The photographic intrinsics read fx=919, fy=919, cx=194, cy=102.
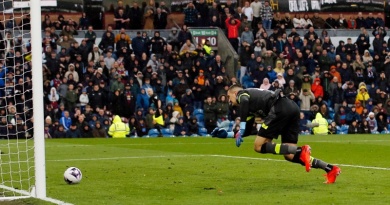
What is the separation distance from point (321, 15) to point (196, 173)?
26261 mm

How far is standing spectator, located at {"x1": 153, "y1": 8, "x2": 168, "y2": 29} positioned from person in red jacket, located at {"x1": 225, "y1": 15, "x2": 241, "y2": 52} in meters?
2.62

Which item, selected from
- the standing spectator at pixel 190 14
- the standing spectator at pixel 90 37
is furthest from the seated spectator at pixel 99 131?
the standing spectator at pixel 190 14

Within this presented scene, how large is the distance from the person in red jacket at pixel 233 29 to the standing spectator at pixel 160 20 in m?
2.62

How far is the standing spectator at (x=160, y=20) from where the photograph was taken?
127ft

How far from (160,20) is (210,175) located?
2225cm

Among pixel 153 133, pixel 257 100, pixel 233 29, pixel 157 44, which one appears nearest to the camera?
pixel 257 100

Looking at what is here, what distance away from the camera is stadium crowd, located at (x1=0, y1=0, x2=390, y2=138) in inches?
1345

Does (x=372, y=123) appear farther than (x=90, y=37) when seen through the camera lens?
Yes

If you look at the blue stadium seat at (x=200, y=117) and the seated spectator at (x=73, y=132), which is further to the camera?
the blue stadium seat at (x=200, y=117)

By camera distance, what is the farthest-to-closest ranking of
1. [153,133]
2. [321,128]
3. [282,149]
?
[321,128] < [153,133] < [282,149]

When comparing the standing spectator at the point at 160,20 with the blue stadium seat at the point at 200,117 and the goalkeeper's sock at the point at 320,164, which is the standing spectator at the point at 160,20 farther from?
the goalkeeper's sock at the point at 320,164

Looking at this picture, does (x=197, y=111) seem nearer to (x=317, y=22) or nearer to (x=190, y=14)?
(x=190, y=14)

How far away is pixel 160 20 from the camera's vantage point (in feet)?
127

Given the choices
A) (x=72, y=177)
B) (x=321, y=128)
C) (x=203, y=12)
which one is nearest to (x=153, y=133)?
(x=321, y=128)
